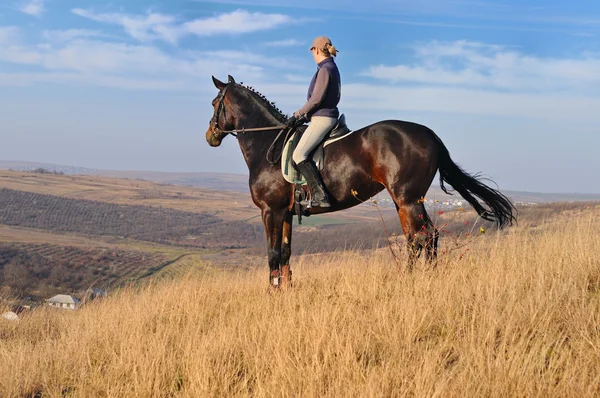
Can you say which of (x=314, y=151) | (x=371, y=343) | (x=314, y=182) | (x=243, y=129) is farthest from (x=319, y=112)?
(x=371, y=343)

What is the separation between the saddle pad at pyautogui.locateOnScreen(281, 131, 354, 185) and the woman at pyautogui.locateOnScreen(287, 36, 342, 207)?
3.4 inches

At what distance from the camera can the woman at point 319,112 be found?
7.28 metres

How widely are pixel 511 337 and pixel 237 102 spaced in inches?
220

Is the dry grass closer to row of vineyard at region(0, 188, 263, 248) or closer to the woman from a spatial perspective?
the woman

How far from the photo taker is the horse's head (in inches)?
337

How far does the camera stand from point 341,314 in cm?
536

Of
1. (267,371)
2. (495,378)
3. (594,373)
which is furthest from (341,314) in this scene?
(594,373)

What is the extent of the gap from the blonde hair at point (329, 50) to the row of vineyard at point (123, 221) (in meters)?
101

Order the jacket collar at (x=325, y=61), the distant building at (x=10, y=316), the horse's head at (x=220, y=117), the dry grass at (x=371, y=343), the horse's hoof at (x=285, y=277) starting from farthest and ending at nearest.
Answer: the distant building at (x=10, y=316) → the horse's head at (x=220, y=117) → the horse's hoof at (x=285, y=277) → the jacket collar at (x=325, y=61) → the dry grass at (x=371, y=343)

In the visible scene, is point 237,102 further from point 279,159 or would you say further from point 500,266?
point 500,266

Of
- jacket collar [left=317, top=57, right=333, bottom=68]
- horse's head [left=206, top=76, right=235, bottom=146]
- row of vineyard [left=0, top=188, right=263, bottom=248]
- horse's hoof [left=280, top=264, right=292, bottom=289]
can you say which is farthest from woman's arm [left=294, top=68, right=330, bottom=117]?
row of vineyard [left=0, top=188, right=263, bottom=248]

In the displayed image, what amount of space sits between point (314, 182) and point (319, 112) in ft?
3.17

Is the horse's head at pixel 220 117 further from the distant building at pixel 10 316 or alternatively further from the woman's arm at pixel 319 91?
the distant building at pixel 10 316

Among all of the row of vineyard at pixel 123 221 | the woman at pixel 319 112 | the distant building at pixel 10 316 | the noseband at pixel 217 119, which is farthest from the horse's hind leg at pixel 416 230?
Answer: the row of vineyard at pixel 123 221
